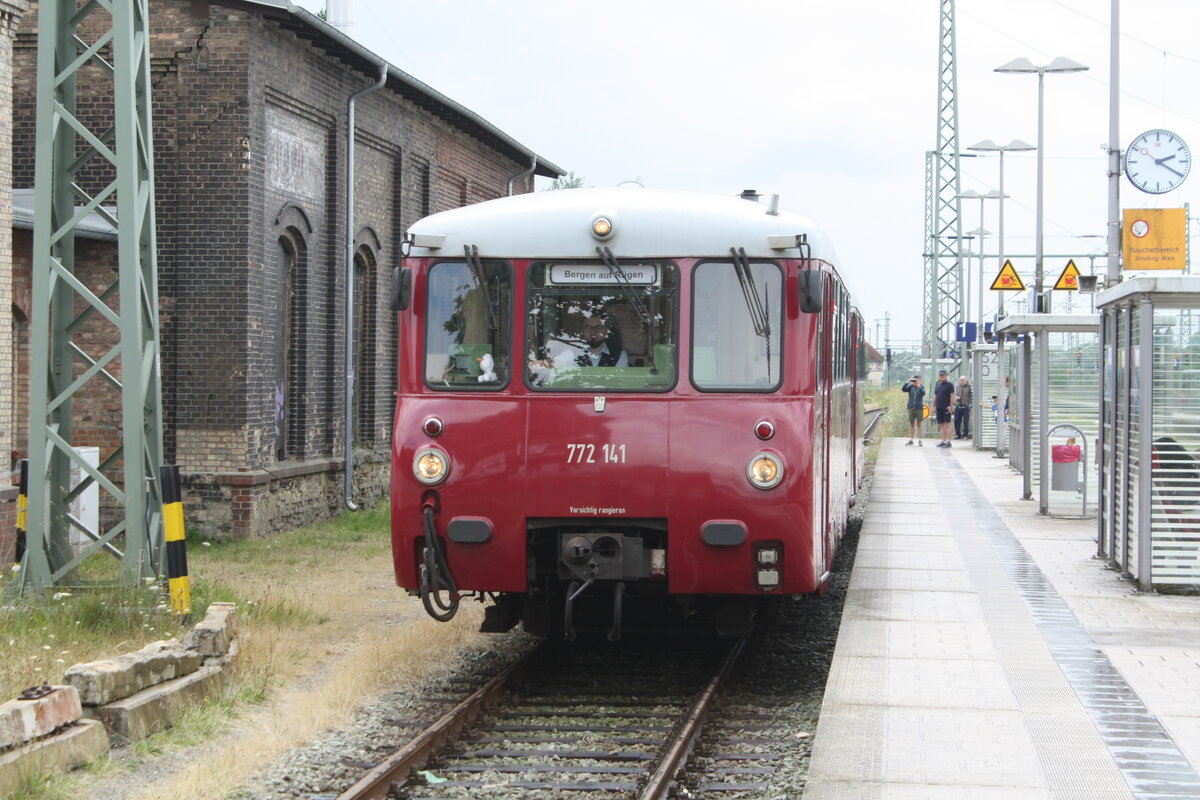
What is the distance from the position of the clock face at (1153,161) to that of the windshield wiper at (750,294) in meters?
13.0

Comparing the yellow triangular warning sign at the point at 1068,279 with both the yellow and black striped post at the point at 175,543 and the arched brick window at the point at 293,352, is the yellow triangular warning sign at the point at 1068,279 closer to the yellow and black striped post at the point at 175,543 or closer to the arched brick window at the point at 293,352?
the arched brick window at the point at 293,352

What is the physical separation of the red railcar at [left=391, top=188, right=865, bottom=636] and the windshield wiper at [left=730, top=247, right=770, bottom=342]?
0.01 m

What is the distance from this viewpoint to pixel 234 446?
16734mm

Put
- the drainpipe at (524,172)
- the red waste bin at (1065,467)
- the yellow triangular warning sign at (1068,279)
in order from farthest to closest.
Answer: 1. the drainpipe at (524,172)
2. the yellow triangular warning sign at (1068,279)
3. the red waste bin at (1065,467)

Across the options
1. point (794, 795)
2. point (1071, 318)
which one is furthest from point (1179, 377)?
point (1071, 318)

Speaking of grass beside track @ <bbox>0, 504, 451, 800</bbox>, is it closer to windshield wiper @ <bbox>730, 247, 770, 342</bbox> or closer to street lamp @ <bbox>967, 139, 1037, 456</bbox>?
windshield wiper @ <bbox>730, 247, 770, 342</bbox>

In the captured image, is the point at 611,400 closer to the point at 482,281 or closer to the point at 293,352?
the point at 482,281

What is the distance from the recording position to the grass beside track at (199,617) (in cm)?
799

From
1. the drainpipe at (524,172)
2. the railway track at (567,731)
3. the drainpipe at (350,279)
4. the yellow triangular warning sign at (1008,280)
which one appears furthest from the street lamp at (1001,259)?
the railway track at (567,731)

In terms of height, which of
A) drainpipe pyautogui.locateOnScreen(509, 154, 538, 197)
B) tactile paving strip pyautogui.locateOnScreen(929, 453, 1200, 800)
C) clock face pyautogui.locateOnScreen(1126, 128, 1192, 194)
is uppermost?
drainpipe pyautogui.locateOnScreen(509, 154, 538, 197)

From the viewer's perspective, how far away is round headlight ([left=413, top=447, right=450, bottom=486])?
28.7 feet

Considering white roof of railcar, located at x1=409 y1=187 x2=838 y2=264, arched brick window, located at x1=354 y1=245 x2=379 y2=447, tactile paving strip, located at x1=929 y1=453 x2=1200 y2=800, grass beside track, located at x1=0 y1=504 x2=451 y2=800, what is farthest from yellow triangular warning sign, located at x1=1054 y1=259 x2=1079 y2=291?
white roof of railcar, located at x1=409 y1=187 x2=838 y2=264

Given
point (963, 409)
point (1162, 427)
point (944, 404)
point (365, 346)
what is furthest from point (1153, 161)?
point (963, 409)

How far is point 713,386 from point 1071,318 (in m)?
12.1
